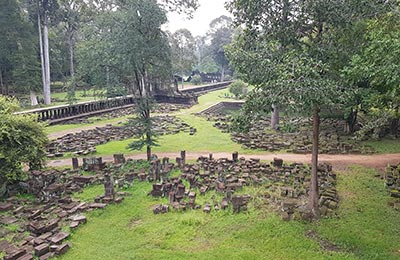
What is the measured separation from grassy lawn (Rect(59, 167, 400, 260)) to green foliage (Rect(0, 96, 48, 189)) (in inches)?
164

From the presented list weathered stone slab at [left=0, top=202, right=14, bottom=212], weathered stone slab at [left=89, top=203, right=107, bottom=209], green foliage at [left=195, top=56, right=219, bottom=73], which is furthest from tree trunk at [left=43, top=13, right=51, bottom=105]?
green foliage at [left=195, top=56, right=219, bottom=73]

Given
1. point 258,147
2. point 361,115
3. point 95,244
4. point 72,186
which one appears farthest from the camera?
point 361,115

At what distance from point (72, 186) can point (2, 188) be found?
226 cm

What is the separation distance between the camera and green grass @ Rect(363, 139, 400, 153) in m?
16.9

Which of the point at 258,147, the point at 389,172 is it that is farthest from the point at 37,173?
the point at 389,172


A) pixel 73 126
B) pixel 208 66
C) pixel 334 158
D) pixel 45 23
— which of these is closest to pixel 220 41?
pixel 208 66

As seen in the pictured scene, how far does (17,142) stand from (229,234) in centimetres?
880

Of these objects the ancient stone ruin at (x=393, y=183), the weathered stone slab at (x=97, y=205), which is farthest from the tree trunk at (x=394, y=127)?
the weathered stone slab at (x=97, y=205)

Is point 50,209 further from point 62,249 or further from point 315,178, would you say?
point 315,178

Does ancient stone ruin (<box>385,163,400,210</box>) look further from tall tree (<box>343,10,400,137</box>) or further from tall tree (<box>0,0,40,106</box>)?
tall tree (<box>0,0,40,106</box>)

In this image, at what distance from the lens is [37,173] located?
1262cm

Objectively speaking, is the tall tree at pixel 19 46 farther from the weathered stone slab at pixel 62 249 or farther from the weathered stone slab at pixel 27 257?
the weathered stone slab at pixel 27 257

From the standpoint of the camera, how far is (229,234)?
8.45m

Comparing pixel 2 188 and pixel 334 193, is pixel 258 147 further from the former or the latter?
pixel 2 188
